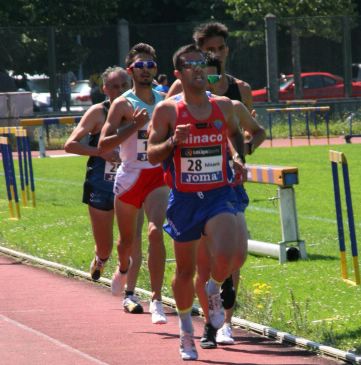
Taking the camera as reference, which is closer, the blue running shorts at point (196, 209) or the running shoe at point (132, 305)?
the blue running shorts at point (196, 209)

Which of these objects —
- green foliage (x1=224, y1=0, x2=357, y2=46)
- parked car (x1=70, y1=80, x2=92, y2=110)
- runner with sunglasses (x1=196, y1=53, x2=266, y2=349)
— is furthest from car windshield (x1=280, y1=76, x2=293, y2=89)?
runner with sunglasses (x1=196, y1=53, x2=266, y2=349)

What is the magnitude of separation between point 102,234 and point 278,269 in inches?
70.6

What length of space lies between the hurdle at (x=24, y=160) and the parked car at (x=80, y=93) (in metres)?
16.8

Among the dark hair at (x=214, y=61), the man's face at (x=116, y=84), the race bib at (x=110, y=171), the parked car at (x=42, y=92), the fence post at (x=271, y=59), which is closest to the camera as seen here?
the dark hair at (x=214, y=61)

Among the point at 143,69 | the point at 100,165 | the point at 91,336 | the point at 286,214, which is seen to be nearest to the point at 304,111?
the point at 286,214

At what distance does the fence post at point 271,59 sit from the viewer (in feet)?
128

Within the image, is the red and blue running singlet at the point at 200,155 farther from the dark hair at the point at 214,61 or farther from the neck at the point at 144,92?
the neck at the point at 144,92

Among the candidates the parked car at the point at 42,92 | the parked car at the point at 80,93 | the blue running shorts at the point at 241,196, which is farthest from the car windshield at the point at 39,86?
the blue running shorts at the point at 241,196

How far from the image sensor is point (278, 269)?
12.2 meters

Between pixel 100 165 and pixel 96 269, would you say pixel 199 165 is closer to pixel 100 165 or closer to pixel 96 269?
pixel 100 165

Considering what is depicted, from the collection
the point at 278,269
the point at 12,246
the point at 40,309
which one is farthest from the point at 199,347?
the point at 12,246

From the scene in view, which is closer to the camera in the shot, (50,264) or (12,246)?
(50,264)

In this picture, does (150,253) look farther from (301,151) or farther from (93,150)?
(301,151)

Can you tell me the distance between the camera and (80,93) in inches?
1505
